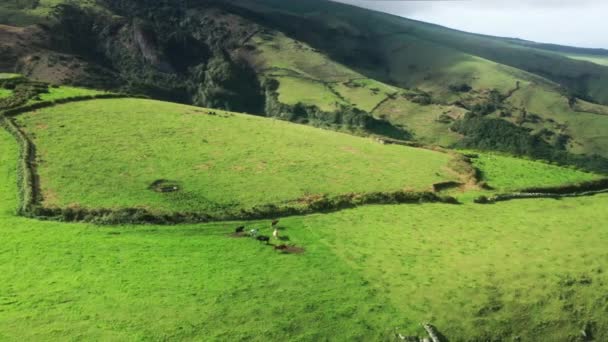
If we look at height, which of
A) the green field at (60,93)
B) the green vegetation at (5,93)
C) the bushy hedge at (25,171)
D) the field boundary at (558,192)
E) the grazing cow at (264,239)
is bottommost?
the bushy hedge at (25,171)

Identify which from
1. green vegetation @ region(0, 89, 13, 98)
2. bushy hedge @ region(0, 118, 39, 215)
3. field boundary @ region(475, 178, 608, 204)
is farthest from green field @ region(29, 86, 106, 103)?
field boundary @ region(475, 178, 608, 204)

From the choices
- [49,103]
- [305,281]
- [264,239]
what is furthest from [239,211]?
[49,103]

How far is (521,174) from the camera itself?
85.1 m

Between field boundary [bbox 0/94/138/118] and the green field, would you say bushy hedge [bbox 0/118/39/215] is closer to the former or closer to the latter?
field boundary [bbox 0/94/138/118]

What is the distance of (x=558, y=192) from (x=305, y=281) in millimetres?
50265

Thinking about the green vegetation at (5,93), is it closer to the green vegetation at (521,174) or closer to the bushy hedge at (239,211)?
the bushy hedge at (239,211)

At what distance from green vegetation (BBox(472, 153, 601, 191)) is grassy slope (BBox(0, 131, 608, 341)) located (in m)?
17.6

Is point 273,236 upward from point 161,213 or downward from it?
upward

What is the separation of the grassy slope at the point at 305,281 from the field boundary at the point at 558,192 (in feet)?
34.1

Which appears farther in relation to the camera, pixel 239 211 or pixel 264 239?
pixel 239 211

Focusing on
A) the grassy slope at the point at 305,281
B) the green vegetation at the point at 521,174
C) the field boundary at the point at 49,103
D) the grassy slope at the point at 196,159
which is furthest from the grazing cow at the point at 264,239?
the field boundary at the point at 49,103

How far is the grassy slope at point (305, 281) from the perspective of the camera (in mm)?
39031

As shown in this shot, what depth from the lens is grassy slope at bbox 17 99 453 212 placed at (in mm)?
63406

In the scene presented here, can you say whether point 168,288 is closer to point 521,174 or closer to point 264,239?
point 264,239
